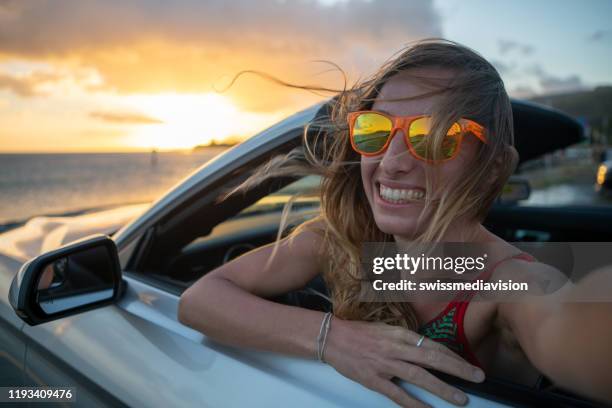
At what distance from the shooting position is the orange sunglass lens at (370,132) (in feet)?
4.64

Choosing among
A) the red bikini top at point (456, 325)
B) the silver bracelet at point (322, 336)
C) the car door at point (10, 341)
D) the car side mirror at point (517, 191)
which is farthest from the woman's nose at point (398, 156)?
the car side mirror at point (517, 191)

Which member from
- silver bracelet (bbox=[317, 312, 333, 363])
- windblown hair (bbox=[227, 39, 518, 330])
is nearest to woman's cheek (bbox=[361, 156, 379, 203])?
windblown hair (bbox=[227, 39, 518, 330])

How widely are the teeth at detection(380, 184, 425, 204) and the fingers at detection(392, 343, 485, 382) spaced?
43 centimetres

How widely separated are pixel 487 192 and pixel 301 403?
0.83 metres

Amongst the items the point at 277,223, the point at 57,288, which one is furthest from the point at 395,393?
the point at 277,223

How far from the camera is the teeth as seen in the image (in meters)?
1.38

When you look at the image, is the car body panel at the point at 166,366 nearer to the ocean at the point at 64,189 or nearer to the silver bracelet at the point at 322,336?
the silver bracelet at the point at 322,336

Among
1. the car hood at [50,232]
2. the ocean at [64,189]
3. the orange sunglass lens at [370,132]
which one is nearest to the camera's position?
the orange sunglass lens at [370,132]

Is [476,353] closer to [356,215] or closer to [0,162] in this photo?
[356,215]

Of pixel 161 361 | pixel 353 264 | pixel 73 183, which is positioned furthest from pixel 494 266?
pixel 73 183

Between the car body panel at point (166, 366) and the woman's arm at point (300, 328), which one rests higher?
the woman's arm at point (300, 328)

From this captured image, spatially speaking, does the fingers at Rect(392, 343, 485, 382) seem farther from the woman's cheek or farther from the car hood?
the car hood

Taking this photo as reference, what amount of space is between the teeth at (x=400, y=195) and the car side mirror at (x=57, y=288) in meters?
1.06

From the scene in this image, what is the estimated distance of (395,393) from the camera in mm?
1112
